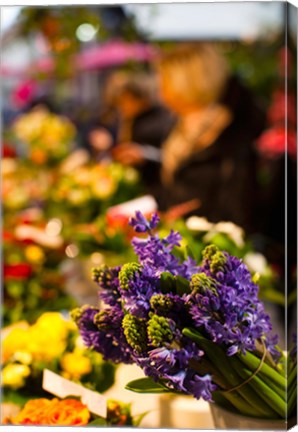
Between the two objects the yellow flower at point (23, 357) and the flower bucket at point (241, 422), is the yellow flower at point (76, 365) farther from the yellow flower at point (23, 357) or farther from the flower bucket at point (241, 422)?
the flower bucket at point (241, 422)

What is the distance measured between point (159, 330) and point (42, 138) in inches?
102

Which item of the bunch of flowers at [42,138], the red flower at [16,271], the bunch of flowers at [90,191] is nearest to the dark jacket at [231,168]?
the bunch of flowers at [42,138]

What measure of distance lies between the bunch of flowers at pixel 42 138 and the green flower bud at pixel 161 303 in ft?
7.58

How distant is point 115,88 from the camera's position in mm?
4723

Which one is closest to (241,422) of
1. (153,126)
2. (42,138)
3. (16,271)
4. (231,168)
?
(16,271)

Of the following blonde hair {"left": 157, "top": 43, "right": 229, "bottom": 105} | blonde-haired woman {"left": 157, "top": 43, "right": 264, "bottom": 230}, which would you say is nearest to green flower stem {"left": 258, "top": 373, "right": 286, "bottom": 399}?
blonde-haired woman {"left": 157, "top": 43, "right": 264, "bottom": 230}

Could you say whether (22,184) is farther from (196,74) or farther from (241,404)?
(241,404)

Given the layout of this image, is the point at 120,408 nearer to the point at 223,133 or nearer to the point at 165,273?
the point at 165,273

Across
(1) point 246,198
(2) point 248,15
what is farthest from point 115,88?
(1) point 246,198

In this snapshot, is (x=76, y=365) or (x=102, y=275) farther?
(x=76, y=365)

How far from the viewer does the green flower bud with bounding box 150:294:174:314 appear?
85 cm

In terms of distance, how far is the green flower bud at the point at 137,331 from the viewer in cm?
86

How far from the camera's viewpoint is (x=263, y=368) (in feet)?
2.98

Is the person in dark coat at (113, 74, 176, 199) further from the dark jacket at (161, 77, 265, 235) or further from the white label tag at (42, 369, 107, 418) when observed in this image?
the white label tag at (42, 369, 107, 418)
